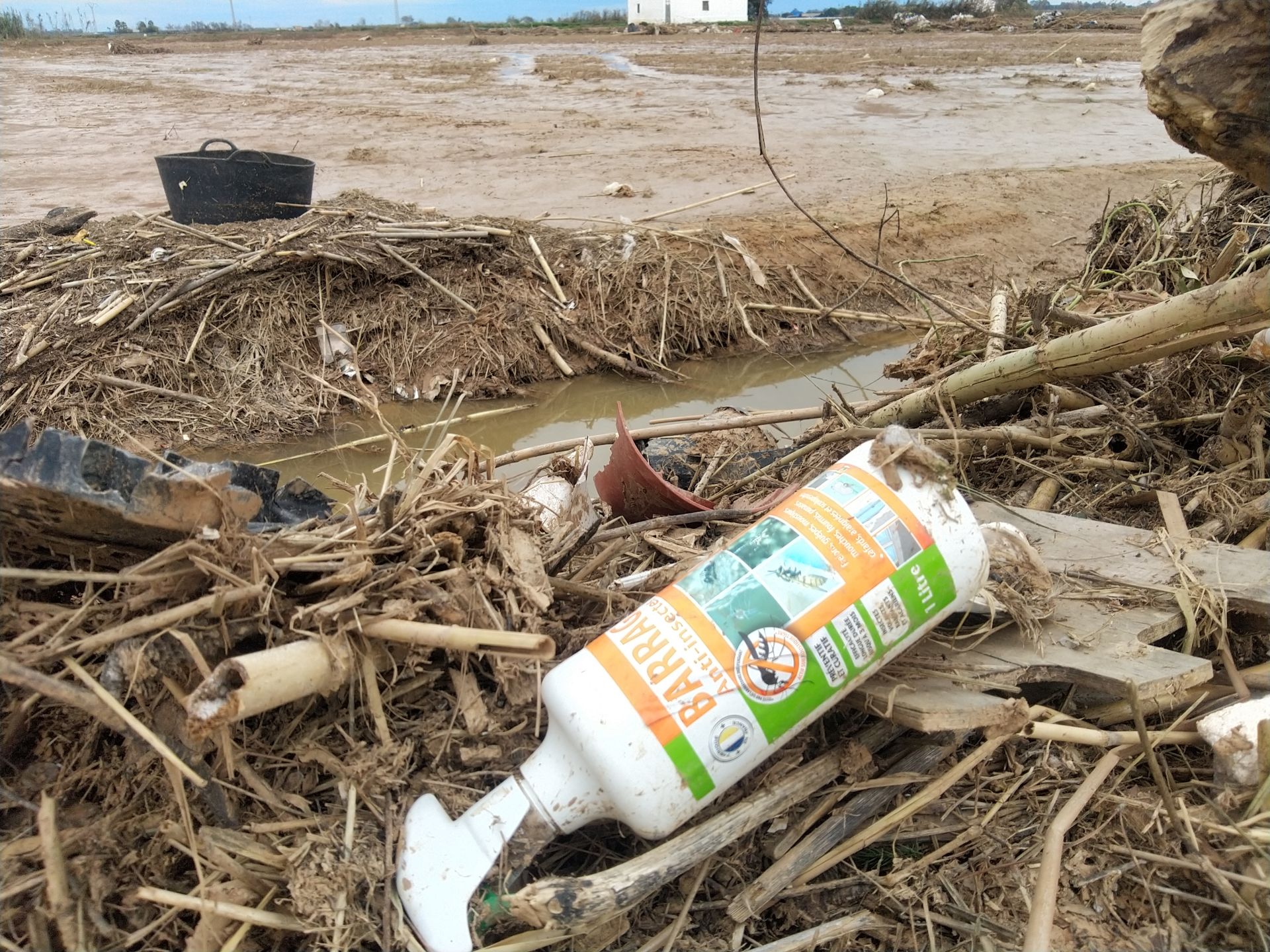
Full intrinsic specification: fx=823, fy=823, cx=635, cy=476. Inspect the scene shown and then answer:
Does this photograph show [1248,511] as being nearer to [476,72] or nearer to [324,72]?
[476,72]

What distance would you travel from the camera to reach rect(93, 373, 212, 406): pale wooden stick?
5.34 metres

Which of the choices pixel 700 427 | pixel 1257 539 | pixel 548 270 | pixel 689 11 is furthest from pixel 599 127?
pixel 689 11

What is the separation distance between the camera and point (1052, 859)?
1.70 metres

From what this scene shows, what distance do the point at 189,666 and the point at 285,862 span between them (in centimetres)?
42

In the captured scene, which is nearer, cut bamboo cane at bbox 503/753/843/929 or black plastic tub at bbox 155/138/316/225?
cut bamboo cane at bbox 503/753/843/929

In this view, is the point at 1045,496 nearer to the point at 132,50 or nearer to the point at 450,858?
the point at 450,858

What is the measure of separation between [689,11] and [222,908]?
185 feet

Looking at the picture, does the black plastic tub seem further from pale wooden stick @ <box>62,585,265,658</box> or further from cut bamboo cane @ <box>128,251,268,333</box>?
pale wooden stick @ <box>62,585,265,658</box>

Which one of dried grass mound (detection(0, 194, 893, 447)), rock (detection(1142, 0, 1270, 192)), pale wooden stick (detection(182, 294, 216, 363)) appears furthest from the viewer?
pale wooden stick (detection(182, 294, 216, 363))

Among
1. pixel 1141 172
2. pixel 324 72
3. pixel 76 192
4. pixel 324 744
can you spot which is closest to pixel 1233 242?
pixel 324 744

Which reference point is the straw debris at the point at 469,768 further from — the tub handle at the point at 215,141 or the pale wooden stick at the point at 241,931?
the tub handle at the point at 215,141

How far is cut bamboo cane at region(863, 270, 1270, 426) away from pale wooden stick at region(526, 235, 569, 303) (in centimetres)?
359

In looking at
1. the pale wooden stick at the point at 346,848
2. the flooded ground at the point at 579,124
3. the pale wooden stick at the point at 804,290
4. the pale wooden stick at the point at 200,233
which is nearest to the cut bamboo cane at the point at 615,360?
the pale wooden stick at the point at 804,290

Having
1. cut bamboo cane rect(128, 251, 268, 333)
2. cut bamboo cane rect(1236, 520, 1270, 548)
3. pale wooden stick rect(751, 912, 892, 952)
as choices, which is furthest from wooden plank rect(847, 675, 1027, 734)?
cut bamboo cane rect(128, 251, 268, 333)
